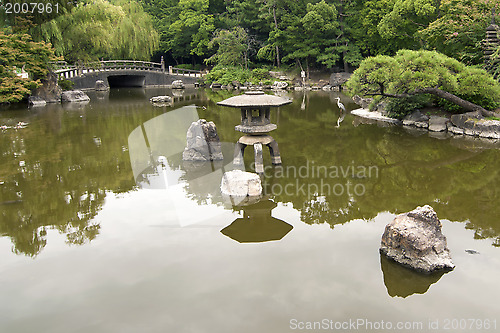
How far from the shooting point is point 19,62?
1959 cm

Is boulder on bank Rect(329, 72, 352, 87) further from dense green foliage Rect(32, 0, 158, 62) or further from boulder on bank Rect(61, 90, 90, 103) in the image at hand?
boulder on bank Rect(61, 90, 90, 103)

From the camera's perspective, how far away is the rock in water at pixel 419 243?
520cm

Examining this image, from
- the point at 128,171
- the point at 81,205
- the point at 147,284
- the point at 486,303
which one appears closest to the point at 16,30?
the point at 128,171

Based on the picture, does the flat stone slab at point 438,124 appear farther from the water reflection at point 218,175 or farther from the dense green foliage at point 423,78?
the water reflection at point 218,175

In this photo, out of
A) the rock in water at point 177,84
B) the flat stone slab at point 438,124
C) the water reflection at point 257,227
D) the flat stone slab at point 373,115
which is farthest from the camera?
the rock in water at point 177,84

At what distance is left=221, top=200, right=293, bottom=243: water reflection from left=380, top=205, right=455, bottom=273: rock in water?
170 centimetres

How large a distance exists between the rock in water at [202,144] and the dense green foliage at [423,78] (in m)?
5.22

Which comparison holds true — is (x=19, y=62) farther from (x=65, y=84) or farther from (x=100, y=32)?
(x=100, y=32)

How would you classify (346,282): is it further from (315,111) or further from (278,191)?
(315,111)

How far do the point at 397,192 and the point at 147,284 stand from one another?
5.33 m

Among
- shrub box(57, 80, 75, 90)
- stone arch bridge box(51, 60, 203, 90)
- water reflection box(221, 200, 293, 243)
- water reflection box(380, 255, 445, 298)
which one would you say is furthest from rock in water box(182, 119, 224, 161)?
stone arch bridge box(51, 60, 203, 90)

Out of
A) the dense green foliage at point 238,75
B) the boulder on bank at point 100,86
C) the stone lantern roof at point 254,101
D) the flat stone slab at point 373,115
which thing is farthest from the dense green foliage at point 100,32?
the stone lantern roof at point 254,101

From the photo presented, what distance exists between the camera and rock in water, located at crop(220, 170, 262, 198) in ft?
25.5

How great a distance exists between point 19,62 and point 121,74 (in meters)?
12.2
